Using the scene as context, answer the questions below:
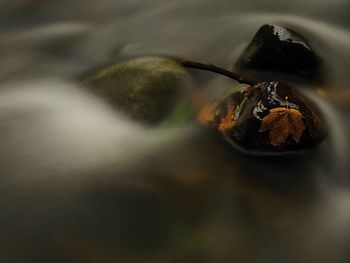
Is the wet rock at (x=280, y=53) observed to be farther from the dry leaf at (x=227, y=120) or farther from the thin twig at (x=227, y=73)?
the dry leaf at (x=227, y=120)

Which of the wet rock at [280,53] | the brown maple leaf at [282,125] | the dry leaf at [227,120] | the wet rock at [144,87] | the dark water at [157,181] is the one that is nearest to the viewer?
the dark water at [157,181]

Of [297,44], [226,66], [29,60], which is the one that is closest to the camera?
[297,44]

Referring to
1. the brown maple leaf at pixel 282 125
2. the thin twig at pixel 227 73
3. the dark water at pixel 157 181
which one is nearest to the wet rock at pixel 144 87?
the dark water at pixel 157 181

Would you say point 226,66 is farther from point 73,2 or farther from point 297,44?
point 73,2

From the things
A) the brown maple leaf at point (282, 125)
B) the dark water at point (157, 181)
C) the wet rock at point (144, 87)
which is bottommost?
the dark water at point (157, 181)

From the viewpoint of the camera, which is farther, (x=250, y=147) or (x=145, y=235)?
(x=250, y=147)

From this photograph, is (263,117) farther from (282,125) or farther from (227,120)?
(227,120)

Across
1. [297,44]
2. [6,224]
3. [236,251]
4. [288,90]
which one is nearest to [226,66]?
[297,44]
